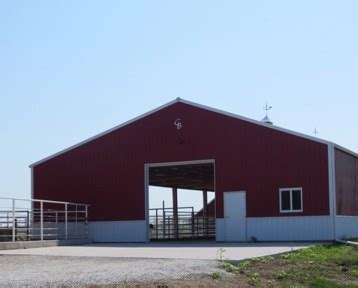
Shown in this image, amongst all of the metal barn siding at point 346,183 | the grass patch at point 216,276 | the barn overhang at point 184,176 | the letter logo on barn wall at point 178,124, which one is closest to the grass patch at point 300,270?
the grass patch at point 216,276

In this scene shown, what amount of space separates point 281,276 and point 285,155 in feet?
48.5

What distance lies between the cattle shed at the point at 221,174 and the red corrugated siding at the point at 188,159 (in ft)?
0.14

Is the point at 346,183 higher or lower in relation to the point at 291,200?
higher

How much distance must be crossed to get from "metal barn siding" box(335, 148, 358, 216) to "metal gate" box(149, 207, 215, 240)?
8295 mm

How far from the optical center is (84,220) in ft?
113

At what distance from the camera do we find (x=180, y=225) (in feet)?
129

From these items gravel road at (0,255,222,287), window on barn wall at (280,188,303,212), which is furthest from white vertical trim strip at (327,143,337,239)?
gravel road at (0,255,222,287)

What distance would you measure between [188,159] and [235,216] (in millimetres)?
3526

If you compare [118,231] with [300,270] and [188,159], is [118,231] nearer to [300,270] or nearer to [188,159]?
[188,159]

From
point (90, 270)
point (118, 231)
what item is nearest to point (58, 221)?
point (118, 231)

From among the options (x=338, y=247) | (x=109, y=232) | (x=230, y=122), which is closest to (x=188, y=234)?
(x=109, y=232)

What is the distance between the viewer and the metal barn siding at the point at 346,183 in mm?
30312

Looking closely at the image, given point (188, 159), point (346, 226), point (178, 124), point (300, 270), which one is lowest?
point (300, 270)

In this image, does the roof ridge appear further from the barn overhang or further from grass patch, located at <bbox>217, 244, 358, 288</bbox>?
grass patch, located at <bbox>217, 244, 358, 288</bbox>
